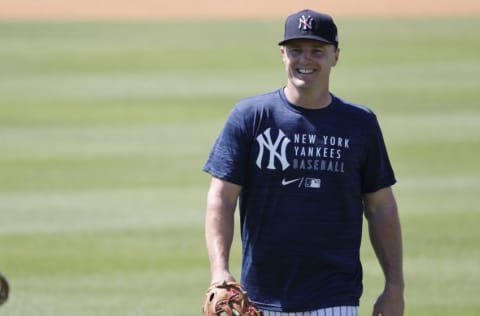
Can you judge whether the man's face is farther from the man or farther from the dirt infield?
the dirt infield

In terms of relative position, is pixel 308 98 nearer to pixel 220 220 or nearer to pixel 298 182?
pixel 298 182

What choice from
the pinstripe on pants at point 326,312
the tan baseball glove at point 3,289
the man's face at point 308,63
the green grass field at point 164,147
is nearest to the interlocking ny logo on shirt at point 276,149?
the man's face at point 308,63

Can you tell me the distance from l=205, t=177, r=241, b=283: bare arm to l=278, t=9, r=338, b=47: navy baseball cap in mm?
679

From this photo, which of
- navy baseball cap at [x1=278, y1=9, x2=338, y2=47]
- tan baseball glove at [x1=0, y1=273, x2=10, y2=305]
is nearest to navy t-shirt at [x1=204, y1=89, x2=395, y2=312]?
navy baseball cap at [x1=278, y1=9, x2=338, y2=47]

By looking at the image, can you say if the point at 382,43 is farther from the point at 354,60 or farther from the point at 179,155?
the point at 179,155

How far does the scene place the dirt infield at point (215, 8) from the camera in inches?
910

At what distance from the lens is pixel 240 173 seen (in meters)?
4.97

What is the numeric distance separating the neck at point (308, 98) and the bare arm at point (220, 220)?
447mm

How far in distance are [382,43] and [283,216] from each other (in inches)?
605

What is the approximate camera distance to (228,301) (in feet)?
15.1

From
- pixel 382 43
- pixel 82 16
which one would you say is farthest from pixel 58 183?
pixel 82 16

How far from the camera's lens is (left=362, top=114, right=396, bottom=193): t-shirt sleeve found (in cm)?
509

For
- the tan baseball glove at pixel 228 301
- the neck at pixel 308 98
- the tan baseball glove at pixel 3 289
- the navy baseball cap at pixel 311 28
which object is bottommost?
the tan baseball glove at pixel 228 301

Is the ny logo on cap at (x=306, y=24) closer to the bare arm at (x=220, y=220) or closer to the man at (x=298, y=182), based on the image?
the man at (x=298, y=182)
